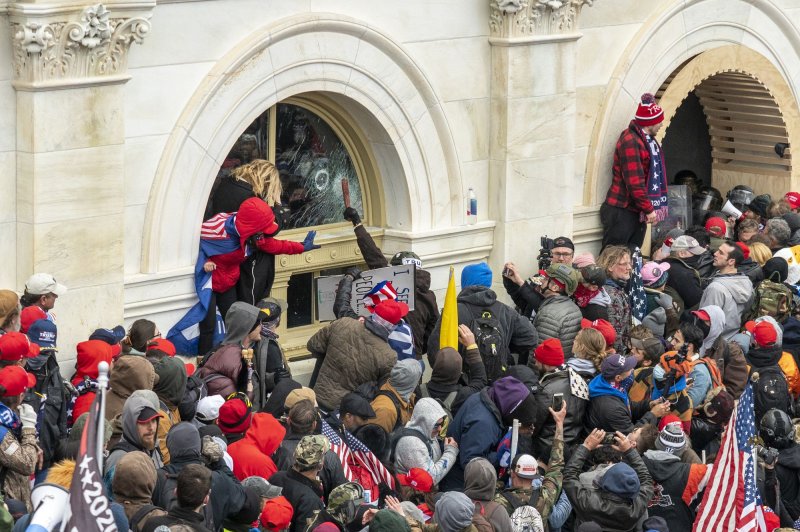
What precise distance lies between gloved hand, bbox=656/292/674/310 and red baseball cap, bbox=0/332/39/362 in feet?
20.0

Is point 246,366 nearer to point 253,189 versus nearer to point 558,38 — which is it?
point 253,189

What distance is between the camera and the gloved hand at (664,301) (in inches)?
573

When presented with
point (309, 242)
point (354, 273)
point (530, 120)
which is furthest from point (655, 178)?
point (309, 242)

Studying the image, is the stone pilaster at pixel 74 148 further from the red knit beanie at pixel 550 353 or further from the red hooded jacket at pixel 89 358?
the red knit beanie at pixel 550 353

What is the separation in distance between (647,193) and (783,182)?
3176 mm

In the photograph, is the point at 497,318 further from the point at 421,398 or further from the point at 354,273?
the point at 421,398

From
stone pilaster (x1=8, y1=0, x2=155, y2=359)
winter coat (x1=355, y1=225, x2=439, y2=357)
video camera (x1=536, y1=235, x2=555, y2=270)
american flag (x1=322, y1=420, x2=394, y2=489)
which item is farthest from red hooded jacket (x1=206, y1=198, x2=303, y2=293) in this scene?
video camera (x1=536, y1=235, x2=555, y2=270)

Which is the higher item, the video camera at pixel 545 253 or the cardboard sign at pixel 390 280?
the video camera at pixel 545 253

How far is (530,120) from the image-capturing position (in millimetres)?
14953

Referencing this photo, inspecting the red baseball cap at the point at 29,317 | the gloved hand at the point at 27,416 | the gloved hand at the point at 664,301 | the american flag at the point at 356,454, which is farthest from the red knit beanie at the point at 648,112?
the gloved hand at the point at 27,416

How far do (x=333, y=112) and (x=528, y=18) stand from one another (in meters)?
1.96

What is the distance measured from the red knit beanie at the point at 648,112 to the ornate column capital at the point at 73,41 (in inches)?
209

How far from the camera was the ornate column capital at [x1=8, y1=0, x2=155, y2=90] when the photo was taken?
1152 cm

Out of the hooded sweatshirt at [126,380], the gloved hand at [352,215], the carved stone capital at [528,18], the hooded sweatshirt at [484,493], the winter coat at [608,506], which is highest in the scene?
the carved stone capital at [528,18]
